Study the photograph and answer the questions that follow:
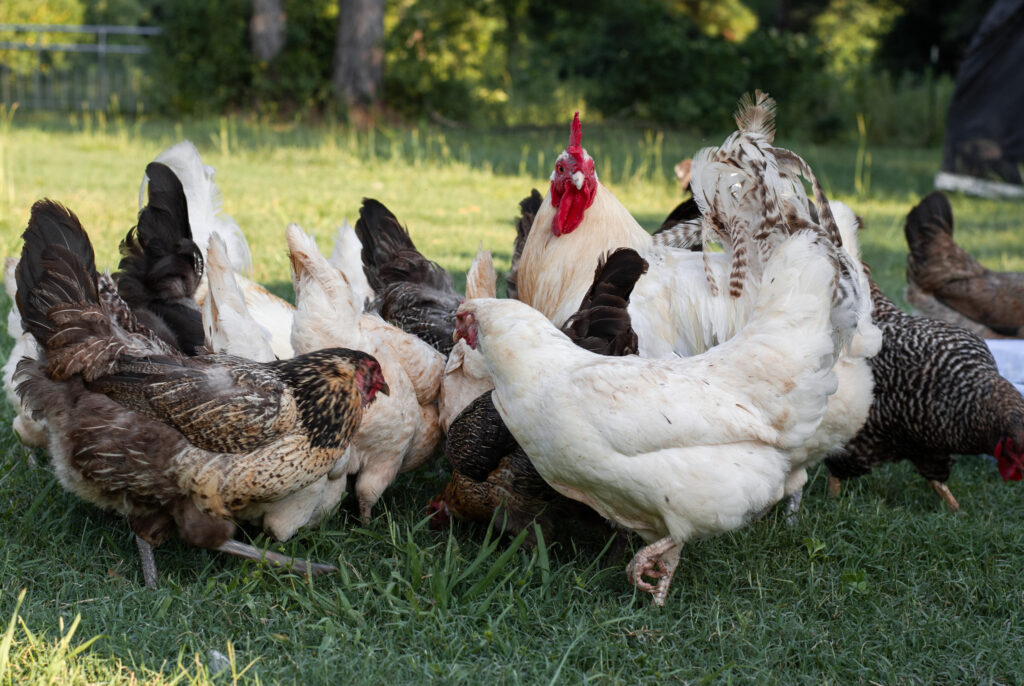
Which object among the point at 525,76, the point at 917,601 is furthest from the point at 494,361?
the point at 525,76

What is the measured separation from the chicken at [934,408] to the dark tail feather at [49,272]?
342 centimetres

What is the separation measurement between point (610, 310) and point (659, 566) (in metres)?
1.00

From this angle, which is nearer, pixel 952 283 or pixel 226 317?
pixel 226 317

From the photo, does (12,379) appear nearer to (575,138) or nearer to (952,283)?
(575,138)

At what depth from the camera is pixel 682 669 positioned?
9.96ft

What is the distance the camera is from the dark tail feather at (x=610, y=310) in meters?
3.61

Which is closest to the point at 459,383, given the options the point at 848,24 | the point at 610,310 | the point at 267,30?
the point at 610,310

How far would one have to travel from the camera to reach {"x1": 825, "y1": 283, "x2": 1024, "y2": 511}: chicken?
4023mm

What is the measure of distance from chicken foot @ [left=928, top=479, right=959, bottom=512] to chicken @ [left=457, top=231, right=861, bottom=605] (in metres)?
1.47

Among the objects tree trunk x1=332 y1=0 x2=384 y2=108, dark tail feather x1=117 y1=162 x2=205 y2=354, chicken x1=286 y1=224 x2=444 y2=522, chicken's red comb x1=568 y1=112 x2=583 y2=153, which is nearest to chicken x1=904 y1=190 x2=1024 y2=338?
chicken's red comb x1=568 y1=112 x2=583 y2=153

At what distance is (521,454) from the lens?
12.4ft

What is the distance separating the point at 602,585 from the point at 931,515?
66.1 inches

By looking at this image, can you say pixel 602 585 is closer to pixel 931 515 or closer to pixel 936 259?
pixel 931 515

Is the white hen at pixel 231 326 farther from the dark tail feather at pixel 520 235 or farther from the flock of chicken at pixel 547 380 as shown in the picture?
the dark tail feather at pixel 520 235
